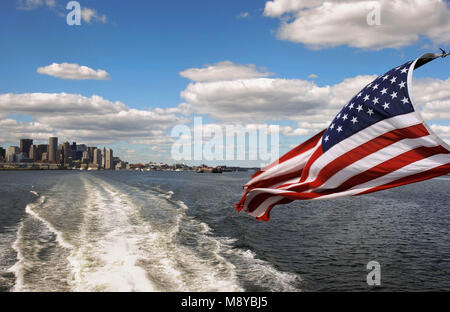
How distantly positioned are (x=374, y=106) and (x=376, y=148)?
1000mm

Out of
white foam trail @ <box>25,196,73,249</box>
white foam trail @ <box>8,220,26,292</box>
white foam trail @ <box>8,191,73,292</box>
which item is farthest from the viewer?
white foam trail @ <box>25,196,73,249</box>

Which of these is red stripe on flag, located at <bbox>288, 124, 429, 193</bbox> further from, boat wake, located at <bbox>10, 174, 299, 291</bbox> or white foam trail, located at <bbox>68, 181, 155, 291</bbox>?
white foam trail, located at <bbox>68, 181, 155, 291</bbox>

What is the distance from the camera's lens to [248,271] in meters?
15.8

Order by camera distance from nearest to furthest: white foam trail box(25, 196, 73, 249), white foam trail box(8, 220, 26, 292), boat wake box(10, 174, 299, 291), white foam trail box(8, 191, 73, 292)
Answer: white foam trail box(8, 220, 26, 292)
white foam trail box(8, 191, 73, 292)
boat wake box(10, 174, 299, 291)
white foam trail box(25, 196, 73, 249)

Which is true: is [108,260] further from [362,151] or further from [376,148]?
[376,148]

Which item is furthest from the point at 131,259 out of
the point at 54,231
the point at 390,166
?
the point at 390,166

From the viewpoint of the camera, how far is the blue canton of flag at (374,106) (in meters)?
7.77

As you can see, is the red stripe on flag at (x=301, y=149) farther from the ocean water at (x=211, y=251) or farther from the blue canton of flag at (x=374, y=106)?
the ocean water at (x=211, y=251)

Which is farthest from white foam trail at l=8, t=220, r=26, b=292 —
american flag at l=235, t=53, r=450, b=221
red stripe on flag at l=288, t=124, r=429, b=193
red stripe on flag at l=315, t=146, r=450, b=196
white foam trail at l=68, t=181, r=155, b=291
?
red stripe on flag at l=315, t=146, r=450, b=196

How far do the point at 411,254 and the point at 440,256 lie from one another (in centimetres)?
155

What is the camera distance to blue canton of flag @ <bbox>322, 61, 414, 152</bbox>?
7.77 metres

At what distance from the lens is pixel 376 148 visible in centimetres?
836
